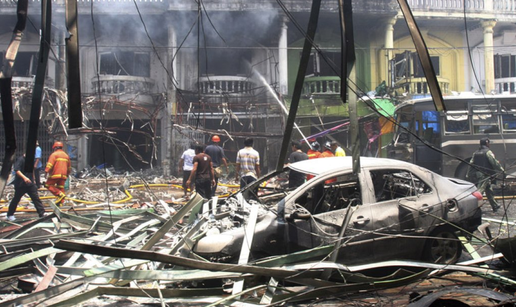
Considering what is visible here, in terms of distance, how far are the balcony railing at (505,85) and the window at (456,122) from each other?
8.13 metres

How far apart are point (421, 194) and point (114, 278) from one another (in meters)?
3.42

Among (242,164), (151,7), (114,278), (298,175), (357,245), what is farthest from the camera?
(151,7)

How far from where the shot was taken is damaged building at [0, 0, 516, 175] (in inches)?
585

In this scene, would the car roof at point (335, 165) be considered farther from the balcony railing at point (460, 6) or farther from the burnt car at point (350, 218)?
the balcony railing at point (460, 6)

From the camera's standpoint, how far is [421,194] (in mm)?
4809

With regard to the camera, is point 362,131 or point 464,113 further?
point 362,131

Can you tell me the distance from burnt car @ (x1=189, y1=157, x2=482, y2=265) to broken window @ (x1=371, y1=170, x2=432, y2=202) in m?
0.01

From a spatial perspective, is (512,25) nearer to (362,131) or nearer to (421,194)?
(362,131)

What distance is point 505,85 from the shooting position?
17.5 meters

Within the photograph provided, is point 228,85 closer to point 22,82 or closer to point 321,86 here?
point 321,86

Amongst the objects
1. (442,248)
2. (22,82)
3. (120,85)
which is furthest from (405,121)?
(22,82)

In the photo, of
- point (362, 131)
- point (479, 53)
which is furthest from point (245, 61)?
point (479, 53)

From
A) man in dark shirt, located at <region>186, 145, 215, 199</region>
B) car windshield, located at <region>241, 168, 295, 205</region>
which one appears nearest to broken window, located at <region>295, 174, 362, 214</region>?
car windshield, located at <region>241, 168, 295, 205</region>

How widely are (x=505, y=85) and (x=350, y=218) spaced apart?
16675mm
